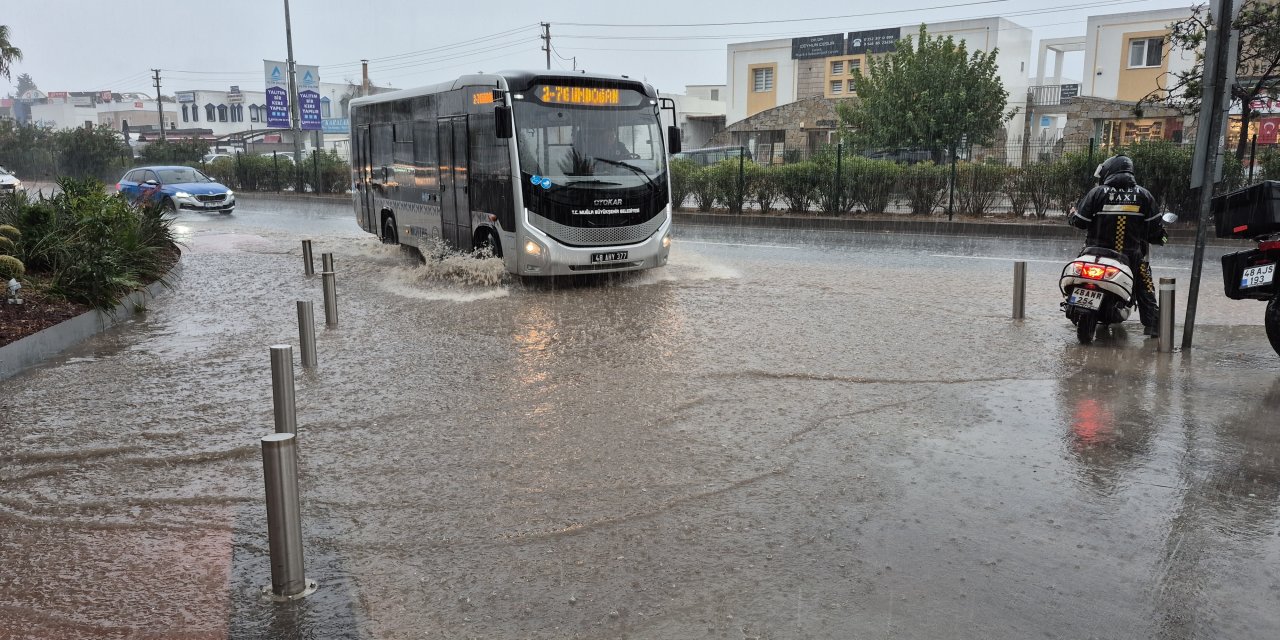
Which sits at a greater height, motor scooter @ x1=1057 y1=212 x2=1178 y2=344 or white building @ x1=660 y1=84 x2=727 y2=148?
white building @ x1=660 y1=84 x2=727 y2=148

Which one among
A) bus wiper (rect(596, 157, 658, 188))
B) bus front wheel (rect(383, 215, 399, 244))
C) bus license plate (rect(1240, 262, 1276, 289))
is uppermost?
bus wiper (rect(596, 157, 658, 188))

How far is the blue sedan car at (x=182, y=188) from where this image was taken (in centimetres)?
2759

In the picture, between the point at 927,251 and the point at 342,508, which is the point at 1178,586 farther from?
the point at 927,251

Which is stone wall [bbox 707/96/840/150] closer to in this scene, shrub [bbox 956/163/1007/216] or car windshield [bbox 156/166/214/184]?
shrub [bbox 956/163/1007/216]

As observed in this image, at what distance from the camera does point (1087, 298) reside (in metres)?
8.28

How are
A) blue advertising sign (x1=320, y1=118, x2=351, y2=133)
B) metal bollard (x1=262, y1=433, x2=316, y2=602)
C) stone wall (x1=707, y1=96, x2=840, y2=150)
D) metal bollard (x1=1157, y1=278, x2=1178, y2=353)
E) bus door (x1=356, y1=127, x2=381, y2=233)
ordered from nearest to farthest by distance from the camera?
metal bollard (x1=262, y1=433, x2=316, y2=602), metal bollard (x1=1157, y1=278, x2=1178, y2=353), bus door (x1=356, y1=127, x2=381, y2=233), stone wall (x1=707, y1=96, x2=840, y2=150), blue advertising sign (x1=320, y1=118, x2=351, y2=133)

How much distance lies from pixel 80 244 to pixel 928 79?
33.2 m

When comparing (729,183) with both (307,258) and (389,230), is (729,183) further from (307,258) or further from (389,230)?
(307,258)

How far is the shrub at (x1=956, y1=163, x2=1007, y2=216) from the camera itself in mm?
21156

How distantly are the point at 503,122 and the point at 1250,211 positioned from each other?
7.95 meters

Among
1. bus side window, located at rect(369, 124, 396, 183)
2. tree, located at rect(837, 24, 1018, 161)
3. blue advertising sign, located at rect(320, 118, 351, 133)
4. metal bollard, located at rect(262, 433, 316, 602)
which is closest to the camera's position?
metal bollard, located at rect(262, 433, 316, 602)

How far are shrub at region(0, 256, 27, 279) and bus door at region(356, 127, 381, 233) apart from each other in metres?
8.06

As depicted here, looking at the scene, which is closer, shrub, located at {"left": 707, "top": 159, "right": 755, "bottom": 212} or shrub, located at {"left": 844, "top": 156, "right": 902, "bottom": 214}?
shrub, located at {"left": 844, "top": 156, "right": 902, "bottom": 214}

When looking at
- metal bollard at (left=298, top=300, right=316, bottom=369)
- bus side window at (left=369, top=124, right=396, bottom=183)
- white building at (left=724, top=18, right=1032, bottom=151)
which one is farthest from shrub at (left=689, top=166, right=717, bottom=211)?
white building at (left=724, top=18, right=1032, bottom=151)
